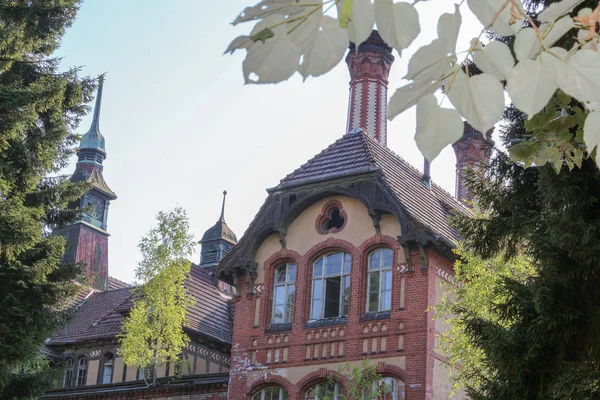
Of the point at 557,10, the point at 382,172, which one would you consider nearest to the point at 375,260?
the point at 382,172

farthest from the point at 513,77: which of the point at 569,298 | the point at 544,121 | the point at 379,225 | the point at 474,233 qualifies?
the point at 379,225

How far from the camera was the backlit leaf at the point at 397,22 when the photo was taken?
241 centimetres

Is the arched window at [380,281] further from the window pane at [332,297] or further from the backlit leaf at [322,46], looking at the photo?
the backlit leaf at [322,46]

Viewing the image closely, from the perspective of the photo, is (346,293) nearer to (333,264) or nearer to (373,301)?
(373,301)

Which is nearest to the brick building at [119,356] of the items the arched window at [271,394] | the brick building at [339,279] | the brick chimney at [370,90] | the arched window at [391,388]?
the arched window at [271,394]

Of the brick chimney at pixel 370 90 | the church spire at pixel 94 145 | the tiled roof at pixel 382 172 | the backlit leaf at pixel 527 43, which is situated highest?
the church spire at pixel 94 145

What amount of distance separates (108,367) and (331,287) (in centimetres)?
1027

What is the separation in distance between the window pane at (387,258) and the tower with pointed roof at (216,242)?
24.6 metres

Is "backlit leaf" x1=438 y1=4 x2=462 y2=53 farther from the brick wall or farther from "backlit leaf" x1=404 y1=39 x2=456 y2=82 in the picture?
the brick wall

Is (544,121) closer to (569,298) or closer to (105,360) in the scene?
(569,298)

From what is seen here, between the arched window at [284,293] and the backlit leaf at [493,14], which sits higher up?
the arched window at [284,293]

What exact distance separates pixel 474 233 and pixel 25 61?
10.5m

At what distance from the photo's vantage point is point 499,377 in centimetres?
1166

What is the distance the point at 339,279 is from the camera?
24.0m
